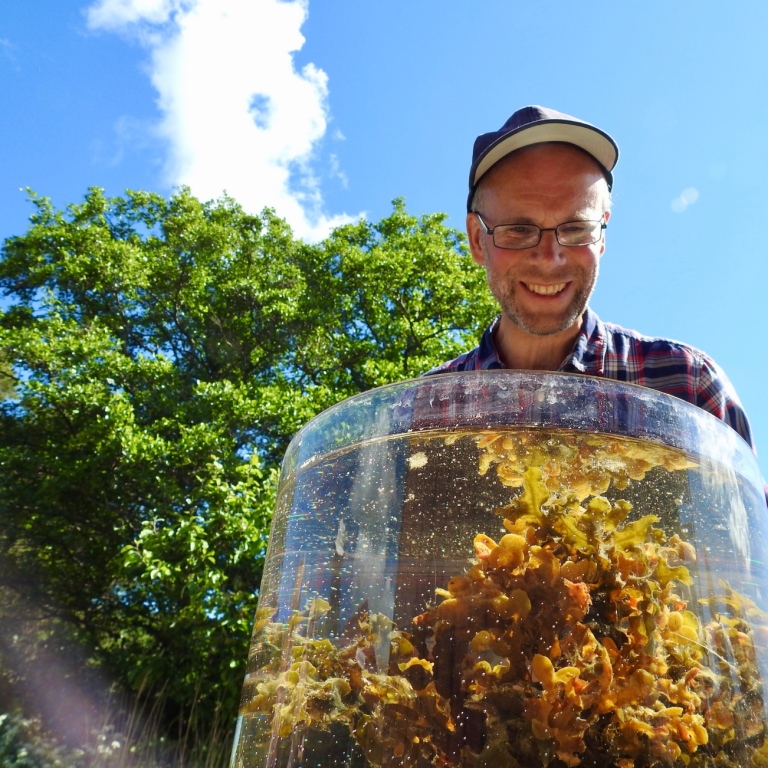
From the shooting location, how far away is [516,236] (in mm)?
1248

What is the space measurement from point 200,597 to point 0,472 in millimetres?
3881

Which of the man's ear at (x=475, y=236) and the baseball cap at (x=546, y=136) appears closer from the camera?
the baseball cap at (x=546, y=136)

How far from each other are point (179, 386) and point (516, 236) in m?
7.63

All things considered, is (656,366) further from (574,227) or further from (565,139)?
(565,139)

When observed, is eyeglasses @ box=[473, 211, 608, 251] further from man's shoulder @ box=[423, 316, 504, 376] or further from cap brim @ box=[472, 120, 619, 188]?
man's shoulder @ box=[423, 316, 504, 376]

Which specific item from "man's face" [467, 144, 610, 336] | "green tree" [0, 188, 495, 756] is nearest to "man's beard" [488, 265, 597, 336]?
"man's face" [467, 144, 610, 336]

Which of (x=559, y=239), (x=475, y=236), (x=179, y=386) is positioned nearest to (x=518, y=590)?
(x=559, y=239)

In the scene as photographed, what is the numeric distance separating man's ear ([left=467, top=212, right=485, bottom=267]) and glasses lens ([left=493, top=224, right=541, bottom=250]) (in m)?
0.17

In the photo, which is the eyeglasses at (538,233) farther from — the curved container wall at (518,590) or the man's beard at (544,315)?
the curved container wall at (518,590)

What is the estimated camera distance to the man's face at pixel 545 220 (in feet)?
3.92

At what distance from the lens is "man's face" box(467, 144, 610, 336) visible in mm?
1193

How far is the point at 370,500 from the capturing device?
615mm

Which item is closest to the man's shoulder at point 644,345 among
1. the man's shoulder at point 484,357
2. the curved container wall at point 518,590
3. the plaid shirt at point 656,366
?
the plaid shirt at point 656,366

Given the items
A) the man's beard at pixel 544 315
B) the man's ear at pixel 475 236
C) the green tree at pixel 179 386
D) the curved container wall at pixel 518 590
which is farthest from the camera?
the green tree at pixel 179 386
